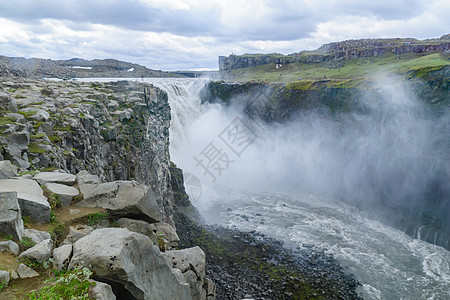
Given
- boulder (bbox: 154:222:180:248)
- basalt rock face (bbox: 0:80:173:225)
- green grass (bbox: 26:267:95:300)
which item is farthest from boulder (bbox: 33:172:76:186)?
green grass (bbox: 26:267:95:300)

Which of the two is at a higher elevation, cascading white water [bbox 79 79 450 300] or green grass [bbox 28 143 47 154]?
green grass [bbox 28 143 47 154]

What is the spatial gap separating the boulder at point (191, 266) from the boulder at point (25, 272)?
15.3 ft

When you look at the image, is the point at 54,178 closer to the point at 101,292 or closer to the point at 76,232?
the point at 76,232

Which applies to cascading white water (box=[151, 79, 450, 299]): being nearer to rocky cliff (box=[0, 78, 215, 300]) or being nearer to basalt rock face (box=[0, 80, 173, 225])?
basalt rock face (box=[0, 80, 173, 225])

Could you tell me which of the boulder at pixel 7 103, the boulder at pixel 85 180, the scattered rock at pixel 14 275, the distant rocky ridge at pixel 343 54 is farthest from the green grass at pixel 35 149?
the distant rocky ridge at pixel 343 54

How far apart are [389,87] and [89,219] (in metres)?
60.7

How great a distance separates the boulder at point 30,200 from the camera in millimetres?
9016

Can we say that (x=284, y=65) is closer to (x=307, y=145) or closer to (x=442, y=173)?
(x=307, y=145)

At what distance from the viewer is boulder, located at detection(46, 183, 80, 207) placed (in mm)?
10609

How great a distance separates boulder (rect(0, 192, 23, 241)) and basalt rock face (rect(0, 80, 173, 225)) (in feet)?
18.0

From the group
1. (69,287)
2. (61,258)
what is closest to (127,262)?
(69,287)

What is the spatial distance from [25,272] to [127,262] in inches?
88.6

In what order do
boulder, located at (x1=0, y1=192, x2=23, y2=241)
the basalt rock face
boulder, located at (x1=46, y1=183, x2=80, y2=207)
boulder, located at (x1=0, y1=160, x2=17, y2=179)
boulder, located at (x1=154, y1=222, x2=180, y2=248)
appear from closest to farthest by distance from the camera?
boulder, located at (x1=0, y1=192, x2=23, y2=241) → boulder, located at (x1=0, y1=160, x2=17, y2=179) → boulder, located at (x1=46, y1=183, x2=80, y2=207) → boulder, located at (x1=154, y1=222, x2=180, y2=248) → the basalt rock face

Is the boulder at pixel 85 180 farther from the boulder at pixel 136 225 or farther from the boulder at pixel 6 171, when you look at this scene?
the boulder at pixel 136 225
